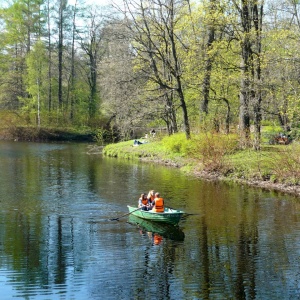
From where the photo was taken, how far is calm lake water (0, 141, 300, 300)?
9945mm

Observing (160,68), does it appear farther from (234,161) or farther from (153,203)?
(153,203)

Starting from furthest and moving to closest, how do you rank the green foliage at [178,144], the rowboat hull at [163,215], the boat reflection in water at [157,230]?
the green foliage at [178,144], the rowboat hull at [163,215], the boat reflection in water at [157,230]

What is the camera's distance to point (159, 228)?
50.0 feet

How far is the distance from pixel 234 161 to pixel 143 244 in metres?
13.2

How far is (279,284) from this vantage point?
10.1m

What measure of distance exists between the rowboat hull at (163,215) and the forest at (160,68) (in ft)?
33.3

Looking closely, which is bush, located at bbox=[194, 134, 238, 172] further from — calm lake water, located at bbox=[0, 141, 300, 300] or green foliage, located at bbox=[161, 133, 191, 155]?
green foliage, located at bbox=[161, 133, 191, 155]

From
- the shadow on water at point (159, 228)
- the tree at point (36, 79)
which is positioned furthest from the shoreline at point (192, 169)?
the tree at point (36, 79)

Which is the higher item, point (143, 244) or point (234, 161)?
point (234, 161)

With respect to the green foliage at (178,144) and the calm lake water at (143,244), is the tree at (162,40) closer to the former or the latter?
the green foliage at (178,144)

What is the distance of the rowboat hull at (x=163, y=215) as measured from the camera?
588 inches

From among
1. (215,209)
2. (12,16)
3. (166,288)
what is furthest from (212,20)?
(12,16)

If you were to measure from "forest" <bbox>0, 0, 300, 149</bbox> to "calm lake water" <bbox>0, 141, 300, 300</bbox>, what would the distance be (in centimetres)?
710

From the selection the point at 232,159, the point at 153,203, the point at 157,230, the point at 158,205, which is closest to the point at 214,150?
the point at 232,159
